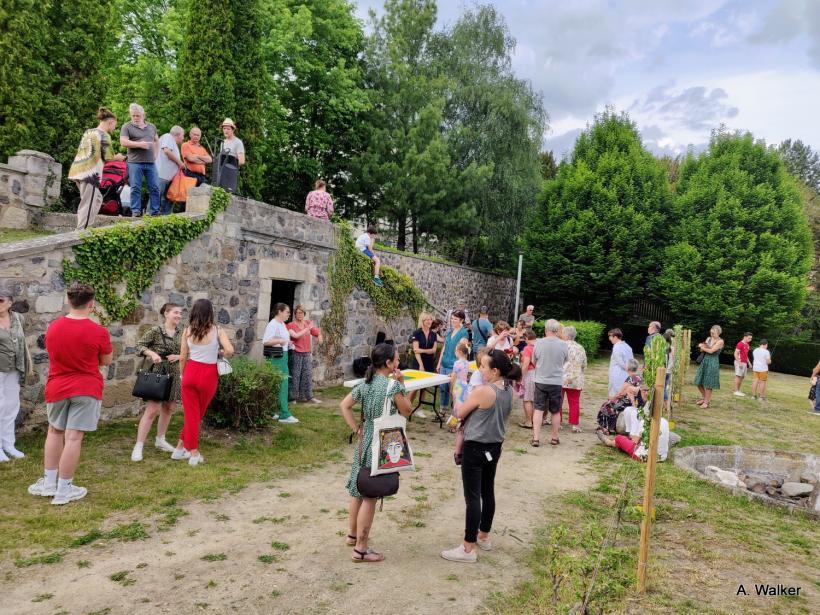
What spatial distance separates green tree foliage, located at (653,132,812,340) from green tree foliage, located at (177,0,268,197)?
17460 mm

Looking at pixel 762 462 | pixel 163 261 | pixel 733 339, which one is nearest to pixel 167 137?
pixel 163 261

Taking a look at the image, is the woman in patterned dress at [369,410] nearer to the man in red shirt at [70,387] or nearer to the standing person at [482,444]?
the standing person at [482,444]

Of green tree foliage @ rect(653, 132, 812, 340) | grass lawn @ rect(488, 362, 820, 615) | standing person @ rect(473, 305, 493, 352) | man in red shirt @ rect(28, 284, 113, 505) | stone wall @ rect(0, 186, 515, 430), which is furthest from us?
green tree foliage @ rect(653, 132, 812, 340)

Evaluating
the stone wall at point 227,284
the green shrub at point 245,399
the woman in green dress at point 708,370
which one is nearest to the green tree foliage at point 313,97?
the stone wall at point 227,284

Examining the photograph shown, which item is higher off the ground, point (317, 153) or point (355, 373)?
point (317, 153)

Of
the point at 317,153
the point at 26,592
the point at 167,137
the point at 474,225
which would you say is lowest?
the point at 26,592

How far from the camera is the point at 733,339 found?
2289 centimetres

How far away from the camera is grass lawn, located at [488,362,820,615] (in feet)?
12.3

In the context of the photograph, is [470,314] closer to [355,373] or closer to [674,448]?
[355,373]

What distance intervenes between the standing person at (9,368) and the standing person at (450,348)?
5691mm

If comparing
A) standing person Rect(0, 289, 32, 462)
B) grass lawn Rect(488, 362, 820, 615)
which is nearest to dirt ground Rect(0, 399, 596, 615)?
grass lawn Rect(488, 362, 820, 615)

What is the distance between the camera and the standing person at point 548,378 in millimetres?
8008

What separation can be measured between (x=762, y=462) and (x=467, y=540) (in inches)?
260

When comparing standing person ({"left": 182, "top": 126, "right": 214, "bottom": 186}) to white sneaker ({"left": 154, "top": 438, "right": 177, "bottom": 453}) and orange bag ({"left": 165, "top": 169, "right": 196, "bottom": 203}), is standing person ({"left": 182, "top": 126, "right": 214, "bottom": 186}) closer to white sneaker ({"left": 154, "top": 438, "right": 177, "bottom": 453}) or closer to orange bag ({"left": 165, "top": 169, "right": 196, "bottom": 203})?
orange bag ({"left": 165, "top": 169, "right": 196, "bottom": 203})
